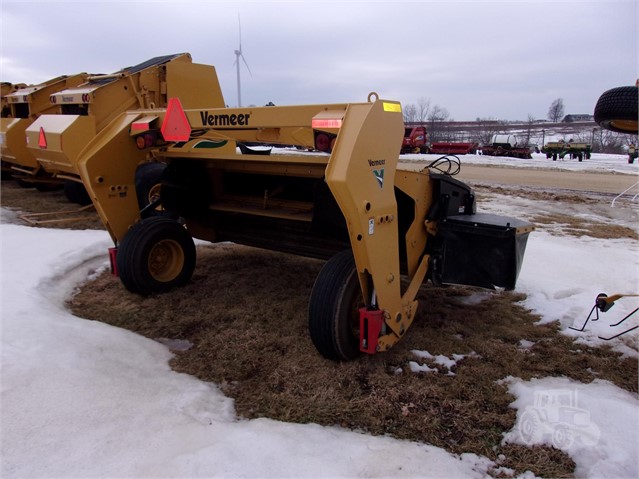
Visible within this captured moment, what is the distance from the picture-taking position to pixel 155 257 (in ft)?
15.0

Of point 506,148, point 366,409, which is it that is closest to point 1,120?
point 366,409

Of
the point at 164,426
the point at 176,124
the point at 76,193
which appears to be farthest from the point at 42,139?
the point at 76,193

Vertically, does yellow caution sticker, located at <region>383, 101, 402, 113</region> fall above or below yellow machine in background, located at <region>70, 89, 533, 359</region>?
above

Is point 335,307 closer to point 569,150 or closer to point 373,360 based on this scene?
point 373,360

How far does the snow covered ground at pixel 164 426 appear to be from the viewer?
7.02 feet

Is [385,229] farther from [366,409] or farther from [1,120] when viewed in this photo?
[1,120]

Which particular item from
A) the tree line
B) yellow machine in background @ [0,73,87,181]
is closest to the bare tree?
the tree line

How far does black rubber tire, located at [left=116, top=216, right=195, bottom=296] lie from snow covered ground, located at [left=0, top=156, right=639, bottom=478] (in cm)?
66

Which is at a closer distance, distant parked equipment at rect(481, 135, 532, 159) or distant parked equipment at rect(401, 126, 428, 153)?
distant parked equipment at rect(401, 126, 428, 153)

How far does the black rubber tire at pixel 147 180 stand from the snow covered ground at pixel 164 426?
137cm

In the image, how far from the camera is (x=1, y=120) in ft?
34.2

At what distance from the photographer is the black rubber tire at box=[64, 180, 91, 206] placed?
946cm

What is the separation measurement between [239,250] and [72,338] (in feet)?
9.71

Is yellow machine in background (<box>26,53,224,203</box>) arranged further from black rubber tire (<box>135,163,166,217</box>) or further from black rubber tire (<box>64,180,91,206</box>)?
black rubber tire (<box>135,163,166,217</box>)
